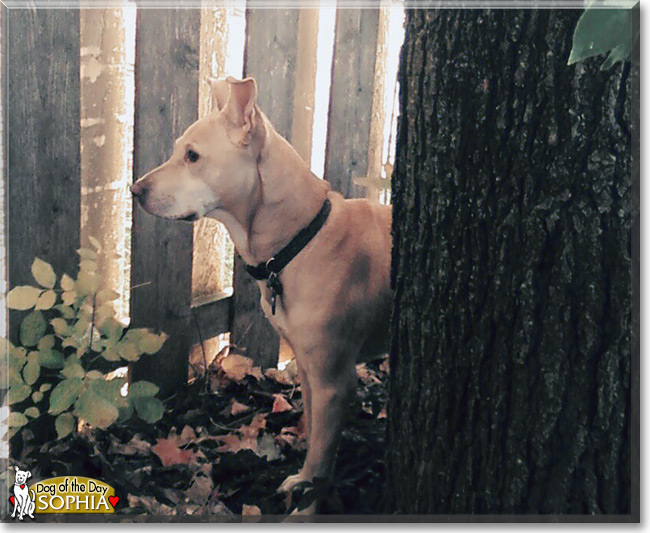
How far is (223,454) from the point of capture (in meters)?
1.94

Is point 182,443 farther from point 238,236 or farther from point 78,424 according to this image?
point 238,236

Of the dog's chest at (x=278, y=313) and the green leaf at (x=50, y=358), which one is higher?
the dog's chest at (x=278, y=313)

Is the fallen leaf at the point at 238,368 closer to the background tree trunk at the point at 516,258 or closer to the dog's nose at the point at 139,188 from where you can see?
the dog's nose at the point at 139,188

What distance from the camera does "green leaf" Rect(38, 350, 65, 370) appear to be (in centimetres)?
188

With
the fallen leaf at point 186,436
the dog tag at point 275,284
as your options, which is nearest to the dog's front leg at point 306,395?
the dog tag at point 275,284

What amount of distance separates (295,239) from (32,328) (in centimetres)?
66

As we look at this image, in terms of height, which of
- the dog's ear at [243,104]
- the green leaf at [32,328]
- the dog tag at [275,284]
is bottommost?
the green leaf at [32,328]

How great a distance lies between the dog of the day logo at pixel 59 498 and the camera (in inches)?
63.4

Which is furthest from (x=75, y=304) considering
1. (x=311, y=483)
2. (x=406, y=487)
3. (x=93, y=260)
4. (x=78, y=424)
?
(x=406, y=487)

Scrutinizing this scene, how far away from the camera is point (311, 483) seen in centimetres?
179

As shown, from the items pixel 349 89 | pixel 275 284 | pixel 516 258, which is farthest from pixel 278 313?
pixel 349 89

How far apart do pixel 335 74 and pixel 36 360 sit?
124cm

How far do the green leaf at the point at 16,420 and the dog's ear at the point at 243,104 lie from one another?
844 millimetres

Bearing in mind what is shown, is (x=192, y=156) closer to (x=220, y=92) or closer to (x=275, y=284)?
(x=220, y=92)
